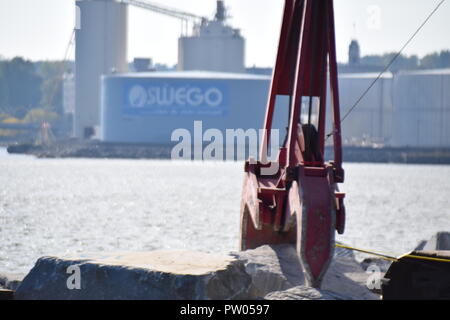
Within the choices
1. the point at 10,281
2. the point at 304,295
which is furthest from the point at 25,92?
the point at 304,295

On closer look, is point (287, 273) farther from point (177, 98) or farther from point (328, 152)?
point (328, 152)

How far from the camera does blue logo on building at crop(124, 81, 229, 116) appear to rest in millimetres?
91562

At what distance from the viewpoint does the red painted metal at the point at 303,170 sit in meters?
9.91

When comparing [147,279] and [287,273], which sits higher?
[147,279]

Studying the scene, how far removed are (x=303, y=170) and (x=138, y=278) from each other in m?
2.95

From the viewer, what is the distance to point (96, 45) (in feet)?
320

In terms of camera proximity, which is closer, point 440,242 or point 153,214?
point 440,242

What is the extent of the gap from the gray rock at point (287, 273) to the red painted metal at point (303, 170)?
0.33m

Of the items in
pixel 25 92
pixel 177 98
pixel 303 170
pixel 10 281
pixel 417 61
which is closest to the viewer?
Result: pixel 303 170

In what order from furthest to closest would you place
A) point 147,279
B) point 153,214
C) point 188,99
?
point 188,99 < point 153,214 < point 147,279

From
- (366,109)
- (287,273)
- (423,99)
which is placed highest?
(423,99)

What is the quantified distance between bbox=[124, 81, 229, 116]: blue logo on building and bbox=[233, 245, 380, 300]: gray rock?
259ft

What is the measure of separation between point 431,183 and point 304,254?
63.1 m

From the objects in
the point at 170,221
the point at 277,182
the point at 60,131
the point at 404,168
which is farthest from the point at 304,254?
the point at 60,131
